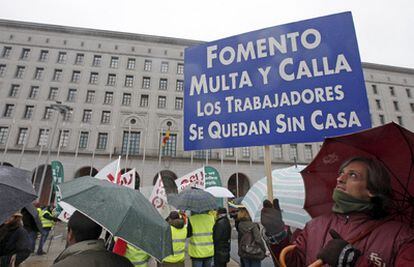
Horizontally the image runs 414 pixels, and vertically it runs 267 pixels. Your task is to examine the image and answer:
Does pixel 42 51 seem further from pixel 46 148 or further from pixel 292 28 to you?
pixel 292 28

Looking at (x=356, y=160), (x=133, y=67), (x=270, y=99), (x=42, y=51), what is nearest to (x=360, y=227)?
(x=356, y=160)

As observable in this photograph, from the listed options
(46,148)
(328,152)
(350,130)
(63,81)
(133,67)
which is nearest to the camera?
(328,152)

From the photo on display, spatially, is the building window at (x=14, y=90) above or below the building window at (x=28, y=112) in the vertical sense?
above

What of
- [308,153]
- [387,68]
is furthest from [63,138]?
[387,68]

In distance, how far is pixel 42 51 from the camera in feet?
90.8

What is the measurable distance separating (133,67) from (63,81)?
8.07 meters

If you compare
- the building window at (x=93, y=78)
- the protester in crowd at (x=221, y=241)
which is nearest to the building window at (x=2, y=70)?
the building window at (x=93, y=78)

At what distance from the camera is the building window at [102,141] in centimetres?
2494

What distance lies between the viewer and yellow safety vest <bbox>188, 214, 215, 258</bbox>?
4930mm

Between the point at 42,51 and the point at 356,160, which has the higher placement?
the point at 42,51

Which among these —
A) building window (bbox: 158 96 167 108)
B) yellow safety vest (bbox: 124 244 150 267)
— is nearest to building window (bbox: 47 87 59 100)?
building window (bbox: 158 96 167 108)

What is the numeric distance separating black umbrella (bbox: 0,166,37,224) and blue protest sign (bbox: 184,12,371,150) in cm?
169

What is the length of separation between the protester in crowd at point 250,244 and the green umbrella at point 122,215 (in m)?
3.31

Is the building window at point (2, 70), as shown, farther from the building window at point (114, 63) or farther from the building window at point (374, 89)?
the building window at point (374, 89)
